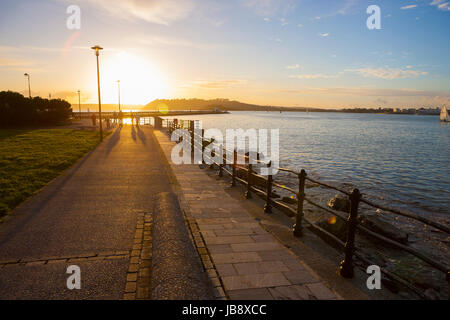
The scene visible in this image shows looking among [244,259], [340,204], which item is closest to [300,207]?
[244,259]

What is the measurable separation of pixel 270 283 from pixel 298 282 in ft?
1.41

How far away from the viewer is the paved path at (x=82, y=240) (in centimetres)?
402

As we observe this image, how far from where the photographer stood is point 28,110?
37781mm

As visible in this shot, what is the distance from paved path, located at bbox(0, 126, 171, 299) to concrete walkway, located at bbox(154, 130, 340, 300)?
1099 millimetres

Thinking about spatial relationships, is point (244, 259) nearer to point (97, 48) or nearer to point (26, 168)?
point (26, 168)

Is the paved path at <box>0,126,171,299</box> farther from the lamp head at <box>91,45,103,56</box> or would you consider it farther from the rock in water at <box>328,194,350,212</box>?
the lamp head at <box>91,45,103,56</box>

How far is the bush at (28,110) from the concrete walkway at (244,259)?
38509 millimetres

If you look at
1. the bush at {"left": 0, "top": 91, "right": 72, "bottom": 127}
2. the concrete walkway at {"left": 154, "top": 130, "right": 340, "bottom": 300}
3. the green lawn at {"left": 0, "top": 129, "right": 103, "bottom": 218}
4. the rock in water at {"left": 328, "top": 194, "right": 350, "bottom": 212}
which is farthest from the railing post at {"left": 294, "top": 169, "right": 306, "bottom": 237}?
the bush at {"left": 0, "top": 91, "right": 72, "bottom": 127}

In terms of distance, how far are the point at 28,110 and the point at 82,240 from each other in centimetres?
4099

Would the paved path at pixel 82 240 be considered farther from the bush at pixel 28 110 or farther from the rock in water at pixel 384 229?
the bush at pixel 28 110

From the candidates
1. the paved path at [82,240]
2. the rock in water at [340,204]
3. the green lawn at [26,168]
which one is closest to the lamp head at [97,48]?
the green lawn at [26,168]

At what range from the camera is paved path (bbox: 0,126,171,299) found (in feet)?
13.2
